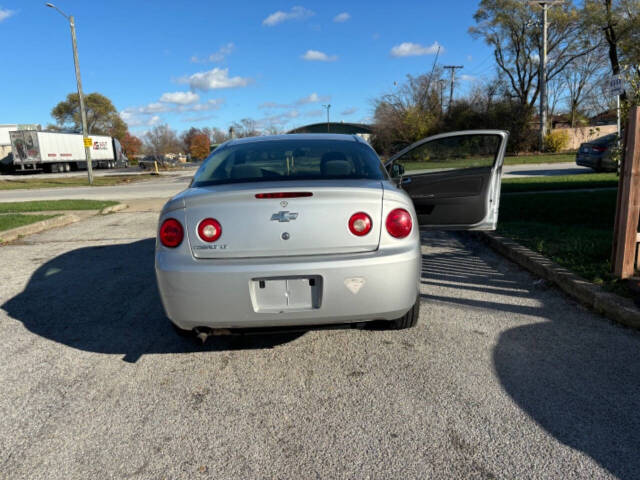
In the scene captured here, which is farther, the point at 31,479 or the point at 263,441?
the point at 263,441

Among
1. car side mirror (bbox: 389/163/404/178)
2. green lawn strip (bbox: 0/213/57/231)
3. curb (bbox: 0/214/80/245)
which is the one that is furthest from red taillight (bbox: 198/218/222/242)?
green lawn strip (bbox: 0/213/57/231)

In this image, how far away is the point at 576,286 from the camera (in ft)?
14.1

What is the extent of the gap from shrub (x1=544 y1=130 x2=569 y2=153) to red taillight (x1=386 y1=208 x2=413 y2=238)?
33.1 metres

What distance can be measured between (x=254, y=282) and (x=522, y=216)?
6.54 meters

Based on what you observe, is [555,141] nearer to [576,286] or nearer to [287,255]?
[576,286]

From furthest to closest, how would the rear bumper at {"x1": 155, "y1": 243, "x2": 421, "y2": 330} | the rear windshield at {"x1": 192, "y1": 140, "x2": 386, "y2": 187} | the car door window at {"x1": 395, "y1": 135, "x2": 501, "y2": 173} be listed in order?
the car door window at {"x1": 395, "y1": 135, "x2": 501, "y2": 173} → the rear windshield at {"x1": 192, "y1": 140, "x2": 386, "y2": 187} → the rear bumper at {"x1": 155, "y1": 243, "x2": 421, "y2": 330}

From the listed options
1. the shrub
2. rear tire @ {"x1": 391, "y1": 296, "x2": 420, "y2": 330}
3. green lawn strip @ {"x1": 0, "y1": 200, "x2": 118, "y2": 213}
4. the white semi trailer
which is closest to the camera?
rear tire @ {"x1": 391, "y1": 296, "x2": 420, "y2": 330}

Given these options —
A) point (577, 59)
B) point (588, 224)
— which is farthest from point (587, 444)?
point (577, 59)

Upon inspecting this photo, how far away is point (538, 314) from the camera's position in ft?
13.1

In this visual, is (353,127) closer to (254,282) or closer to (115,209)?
(115,209)

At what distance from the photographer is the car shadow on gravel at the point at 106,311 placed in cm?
363

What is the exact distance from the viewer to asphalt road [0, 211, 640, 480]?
2.21m

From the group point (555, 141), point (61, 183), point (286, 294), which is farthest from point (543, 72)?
point (286, 294)

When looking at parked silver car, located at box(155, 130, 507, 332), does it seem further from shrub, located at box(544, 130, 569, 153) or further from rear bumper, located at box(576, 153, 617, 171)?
shrub, located at box(544, 130, 569, 153)
